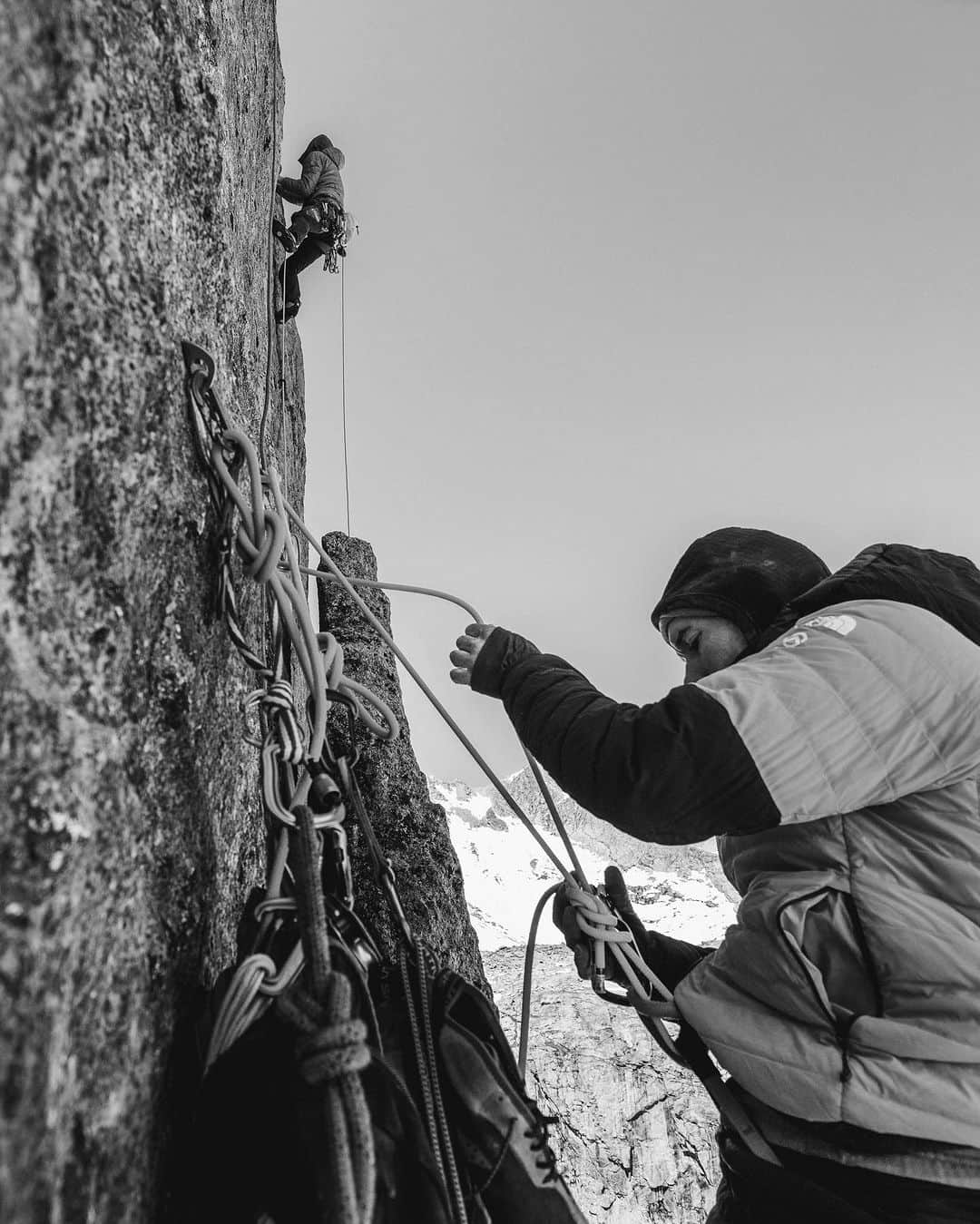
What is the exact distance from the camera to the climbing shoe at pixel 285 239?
24.6ft

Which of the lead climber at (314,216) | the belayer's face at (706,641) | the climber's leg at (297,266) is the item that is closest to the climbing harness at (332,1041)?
the belayer's face at (706,641)

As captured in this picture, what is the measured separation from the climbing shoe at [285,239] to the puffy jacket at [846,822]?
281 inches

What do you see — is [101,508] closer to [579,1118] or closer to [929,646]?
[929,646]

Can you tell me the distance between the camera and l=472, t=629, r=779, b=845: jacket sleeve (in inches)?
58.0

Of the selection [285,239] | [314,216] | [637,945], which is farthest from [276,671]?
[314,216]

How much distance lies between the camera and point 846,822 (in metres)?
1.58

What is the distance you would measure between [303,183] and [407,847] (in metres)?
7.75

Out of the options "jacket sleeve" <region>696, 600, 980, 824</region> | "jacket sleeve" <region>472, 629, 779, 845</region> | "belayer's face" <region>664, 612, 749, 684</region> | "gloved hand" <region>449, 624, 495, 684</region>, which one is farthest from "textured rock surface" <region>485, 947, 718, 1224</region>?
"jacket sleeve" <region>696, 600, 980, 824</region>

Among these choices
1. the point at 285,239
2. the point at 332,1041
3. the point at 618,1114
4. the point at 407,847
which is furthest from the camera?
the point at 618,1114

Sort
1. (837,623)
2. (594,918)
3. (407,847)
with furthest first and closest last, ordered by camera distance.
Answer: (407,847) → (594,918) → (837,623)

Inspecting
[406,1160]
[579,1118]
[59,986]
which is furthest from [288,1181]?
[579,1118]

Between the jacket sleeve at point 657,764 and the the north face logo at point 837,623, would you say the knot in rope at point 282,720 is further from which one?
the the north face logo at point 837,623

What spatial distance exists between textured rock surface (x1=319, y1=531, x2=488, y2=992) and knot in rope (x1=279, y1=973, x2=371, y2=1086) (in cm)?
322

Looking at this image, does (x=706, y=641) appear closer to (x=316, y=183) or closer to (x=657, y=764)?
(x=657, y=764)
